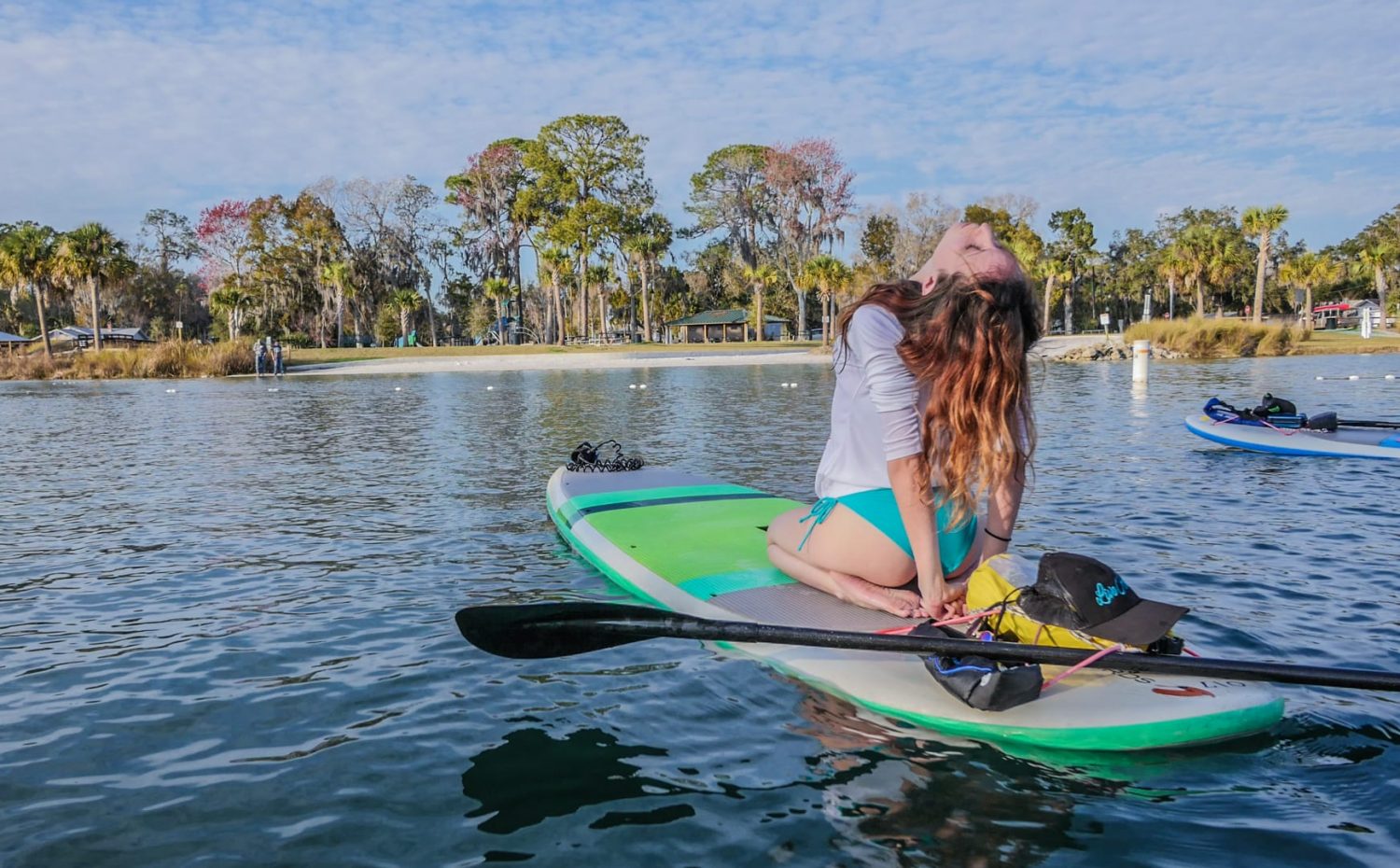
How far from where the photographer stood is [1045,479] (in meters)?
10.1

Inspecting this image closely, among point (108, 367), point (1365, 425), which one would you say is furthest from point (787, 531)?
point (108, 367)

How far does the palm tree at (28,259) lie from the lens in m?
45.8

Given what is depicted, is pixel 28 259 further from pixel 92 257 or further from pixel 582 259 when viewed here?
pixel 582 259

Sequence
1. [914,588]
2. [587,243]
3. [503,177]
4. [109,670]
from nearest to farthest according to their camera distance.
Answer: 1. [914,588]
2. [109,670]
3. [587,243]
4. [503,177]

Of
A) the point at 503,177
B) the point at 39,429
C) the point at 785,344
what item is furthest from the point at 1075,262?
the point at 39,429

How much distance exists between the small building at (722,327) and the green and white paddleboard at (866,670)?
6735 cm

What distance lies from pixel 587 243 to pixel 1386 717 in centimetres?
5843

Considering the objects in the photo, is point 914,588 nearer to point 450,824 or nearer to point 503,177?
point 450,824

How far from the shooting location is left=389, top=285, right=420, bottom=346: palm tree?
6438 cm

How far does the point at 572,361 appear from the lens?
160 feet

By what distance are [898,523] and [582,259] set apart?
58.4 m

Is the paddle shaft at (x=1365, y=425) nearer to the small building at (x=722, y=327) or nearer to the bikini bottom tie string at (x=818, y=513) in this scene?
the bikini bottom tie string at (x=818, y=513)

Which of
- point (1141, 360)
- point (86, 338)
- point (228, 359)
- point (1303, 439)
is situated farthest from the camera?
point (86, 338)

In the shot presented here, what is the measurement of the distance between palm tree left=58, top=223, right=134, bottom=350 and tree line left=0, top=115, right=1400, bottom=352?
0.08 meters
